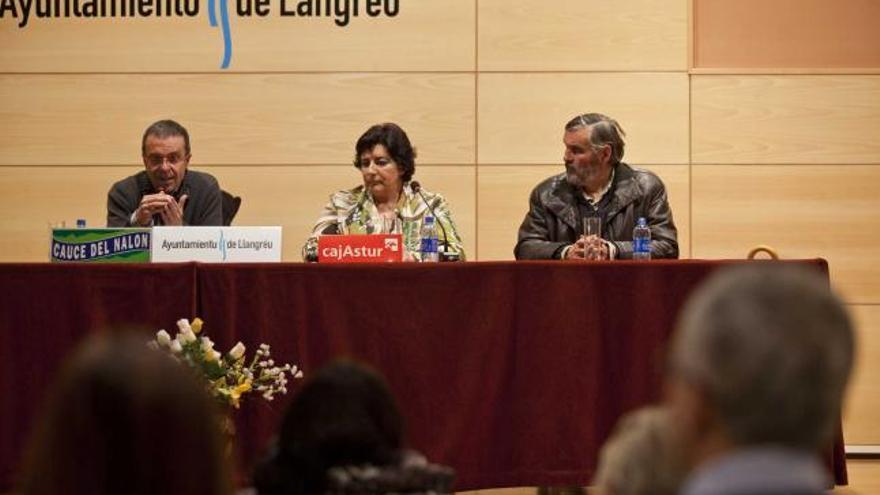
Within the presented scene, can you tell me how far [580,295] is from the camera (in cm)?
493

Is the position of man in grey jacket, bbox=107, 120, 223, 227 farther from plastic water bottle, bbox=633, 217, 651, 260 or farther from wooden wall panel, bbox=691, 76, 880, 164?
wooden wall panel, bbox=691, 76, 880, 164

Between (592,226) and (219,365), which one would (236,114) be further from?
(219,365)

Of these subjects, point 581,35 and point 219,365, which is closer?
point 219,365

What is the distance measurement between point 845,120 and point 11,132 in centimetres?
425

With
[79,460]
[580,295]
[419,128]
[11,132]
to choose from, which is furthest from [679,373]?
[11,132]

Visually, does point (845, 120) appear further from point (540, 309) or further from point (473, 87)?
point (540, 309)

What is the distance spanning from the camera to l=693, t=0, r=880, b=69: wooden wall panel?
24.9 ft

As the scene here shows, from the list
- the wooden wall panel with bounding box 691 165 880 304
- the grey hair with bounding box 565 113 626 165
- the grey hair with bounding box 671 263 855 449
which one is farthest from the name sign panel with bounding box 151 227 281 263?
the grey hair with bounding box 671 263 855 449

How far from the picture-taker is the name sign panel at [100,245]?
5.21 m

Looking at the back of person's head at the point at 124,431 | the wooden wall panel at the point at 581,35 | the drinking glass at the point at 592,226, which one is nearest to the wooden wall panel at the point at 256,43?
the wooden wall panel at the point at 581,35

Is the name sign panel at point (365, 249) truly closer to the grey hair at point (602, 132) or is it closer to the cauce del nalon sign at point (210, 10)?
the grey hair at point (602, 132)

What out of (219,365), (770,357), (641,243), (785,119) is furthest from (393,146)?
(770,357)

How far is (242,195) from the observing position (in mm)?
7660

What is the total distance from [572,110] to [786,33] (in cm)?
116
